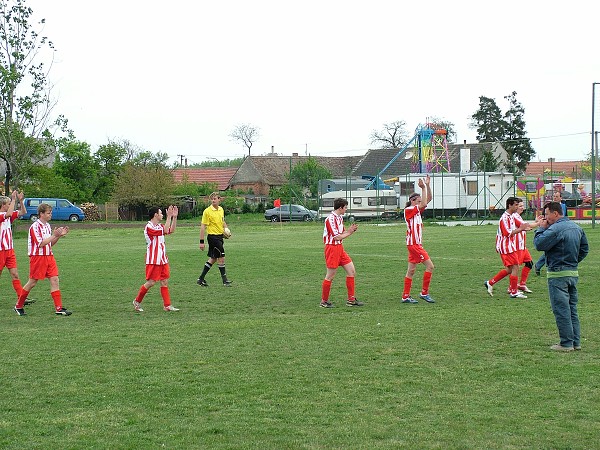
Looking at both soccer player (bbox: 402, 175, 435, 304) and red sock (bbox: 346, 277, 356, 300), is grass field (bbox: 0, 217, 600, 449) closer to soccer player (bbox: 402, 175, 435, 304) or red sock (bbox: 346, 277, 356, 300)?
red sock (bbox: 346, 277, 356, 300)

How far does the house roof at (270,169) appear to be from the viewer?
91.6 meters

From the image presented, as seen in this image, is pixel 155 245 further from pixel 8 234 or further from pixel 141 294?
pixel 8 234

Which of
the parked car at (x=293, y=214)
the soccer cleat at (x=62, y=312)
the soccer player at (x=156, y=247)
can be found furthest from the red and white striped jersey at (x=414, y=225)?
the parked car at (x=293, y=214)

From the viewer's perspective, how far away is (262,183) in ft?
299

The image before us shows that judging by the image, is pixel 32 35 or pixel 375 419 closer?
pixel 375 419

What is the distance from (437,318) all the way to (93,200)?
212 feet

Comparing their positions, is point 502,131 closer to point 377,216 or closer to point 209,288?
point 377,216

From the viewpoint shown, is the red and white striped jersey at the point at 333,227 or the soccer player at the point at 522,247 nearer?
the red and white striped jersey at the point at 333,227

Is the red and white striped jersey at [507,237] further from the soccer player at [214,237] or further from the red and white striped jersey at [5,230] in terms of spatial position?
the red and white striped jersey at [5,230]

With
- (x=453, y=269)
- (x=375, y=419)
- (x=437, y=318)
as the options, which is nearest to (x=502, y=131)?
(x=453, y=269)

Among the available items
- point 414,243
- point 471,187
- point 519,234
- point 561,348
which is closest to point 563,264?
point 561,348

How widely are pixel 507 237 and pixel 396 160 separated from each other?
7322cm

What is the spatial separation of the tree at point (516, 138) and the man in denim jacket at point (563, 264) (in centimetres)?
8082

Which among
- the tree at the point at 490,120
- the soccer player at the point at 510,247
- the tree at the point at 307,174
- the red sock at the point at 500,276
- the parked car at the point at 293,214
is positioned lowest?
the parked car at the point at 293,214
